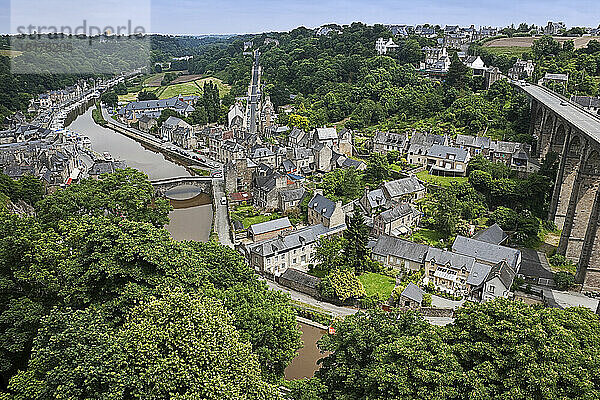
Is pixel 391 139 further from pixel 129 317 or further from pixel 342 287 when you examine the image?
pixel 129 317

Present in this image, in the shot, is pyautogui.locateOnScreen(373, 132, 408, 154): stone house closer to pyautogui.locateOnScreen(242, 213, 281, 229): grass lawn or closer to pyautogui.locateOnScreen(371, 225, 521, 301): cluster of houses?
pyautogui.locateOnScreen(242, 213, 281, 229): grass lawn

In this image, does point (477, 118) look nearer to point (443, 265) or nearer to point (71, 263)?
point (443, 265)

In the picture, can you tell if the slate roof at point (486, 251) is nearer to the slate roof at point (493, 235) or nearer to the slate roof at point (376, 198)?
the slate roof at point (493, 235)

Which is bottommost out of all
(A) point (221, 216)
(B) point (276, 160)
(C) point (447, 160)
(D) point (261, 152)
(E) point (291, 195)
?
(A) point (221, 216)

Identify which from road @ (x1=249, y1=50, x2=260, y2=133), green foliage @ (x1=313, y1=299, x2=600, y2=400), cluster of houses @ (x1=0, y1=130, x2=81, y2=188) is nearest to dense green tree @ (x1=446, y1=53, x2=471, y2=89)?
road @ (x1=249, y1=50, x2=260, y2=133)

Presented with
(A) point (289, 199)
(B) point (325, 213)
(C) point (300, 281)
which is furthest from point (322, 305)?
(A) point (289, 199)

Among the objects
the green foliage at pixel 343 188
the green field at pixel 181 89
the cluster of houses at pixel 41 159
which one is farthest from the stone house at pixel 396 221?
the green field at pixel 181 89
